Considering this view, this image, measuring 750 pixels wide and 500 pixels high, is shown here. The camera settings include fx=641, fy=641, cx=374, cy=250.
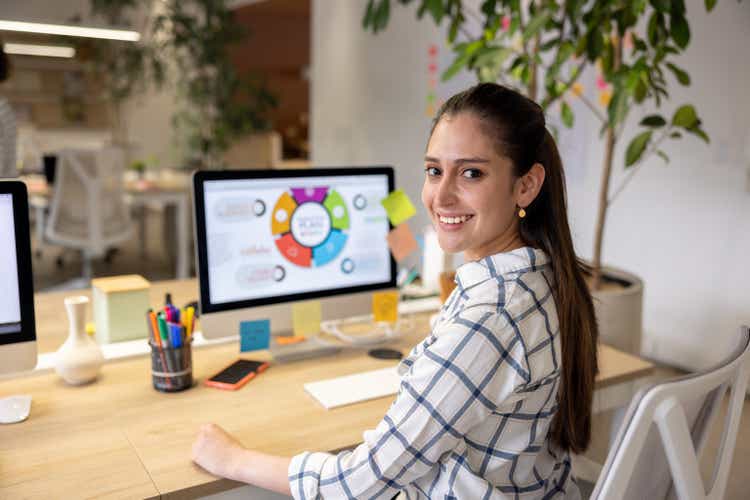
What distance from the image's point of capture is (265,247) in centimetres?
153

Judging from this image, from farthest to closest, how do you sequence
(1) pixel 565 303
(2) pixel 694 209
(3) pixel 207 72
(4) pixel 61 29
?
(3) pixel 207 72 → (4) pixel 61 29 → (2) pixel 694 209 → (1) pixel 565 303

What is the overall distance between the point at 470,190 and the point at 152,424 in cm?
74

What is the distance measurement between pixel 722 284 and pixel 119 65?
5.79 meters

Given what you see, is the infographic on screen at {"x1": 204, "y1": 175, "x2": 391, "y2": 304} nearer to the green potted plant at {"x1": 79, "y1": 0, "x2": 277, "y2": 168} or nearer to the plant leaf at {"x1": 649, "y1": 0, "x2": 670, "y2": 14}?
the plant leaf at {"x1": 649, "y1": 0, "x2": 670, "y2": 14}

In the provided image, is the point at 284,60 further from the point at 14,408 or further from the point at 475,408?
the point at 475,408

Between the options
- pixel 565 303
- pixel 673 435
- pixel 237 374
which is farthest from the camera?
pixel 237 374

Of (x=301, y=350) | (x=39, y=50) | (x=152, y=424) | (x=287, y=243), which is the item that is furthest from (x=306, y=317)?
(x=39, y=50)

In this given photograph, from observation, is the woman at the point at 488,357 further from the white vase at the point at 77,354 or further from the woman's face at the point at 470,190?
the white vase at the point at 77,354

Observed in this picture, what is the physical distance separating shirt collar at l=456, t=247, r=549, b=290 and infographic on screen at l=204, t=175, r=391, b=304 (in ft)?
2.09

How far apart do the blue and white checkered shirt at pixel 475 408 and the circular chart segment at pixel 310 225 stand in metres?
0.62

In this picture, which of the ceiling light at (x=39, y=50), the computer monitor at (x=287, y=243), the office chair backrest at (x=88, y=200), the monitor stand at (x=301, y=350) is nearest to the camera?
the computer monitor at (x=287, y=243)

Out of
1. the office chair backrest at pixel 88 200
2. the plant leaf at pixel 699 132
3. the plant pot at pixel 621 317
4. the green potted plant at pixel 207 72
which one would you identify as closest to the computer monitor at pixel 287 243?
the plant pot at pixel 621 317

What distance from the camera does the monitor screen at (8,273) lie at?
3.98 feet

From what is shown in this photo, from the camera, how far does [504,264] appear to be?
1013 millimetres
